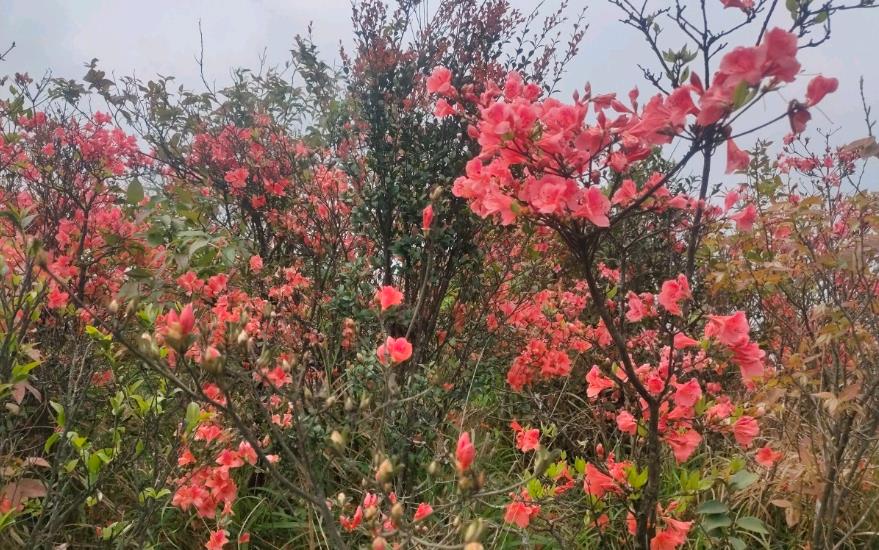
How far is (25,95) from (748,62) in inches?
151

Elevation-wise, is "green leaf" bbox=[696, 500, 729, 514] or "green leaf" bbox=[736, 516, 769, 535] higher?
"green leaf" bbox=[696, 500, 729, 514]

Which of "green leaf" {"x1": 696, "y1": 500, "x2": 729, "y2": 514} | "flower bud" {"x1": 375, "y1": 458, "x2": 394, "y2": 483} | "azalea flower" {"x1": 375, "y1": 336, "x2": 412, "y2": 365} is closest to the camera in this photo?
"flower bud" {"x1": 375, "y1": 458, "x2": 394, "y2": 483}

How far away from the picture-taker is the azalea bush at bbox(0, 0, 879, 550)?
1.29 meters

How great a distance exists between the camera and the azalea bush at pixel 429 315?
50.9 inches

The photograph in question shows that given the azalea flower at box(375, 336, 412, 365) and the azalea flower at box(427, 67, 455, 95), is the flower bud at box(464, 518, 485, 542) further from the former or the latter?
the azalea flower at box(427, 67, 455, 95)

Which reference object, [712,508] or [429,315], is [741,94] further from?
[429,315]

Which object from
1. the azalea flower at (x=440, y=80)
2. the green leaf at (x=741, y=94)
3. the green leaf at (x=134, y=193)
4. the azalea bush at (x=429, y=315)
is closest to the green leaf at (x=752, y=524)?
the azalea bush at (x=429, y=315)

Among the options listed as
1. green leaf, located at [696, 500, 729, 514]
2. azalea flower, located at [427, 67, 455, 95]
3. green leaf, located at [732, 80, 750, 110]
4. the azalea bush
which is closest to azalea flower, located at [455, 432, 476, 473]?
the azalea bush

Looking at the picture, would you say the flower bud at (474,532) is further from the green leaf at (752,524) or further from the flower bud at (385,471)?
the green leaf at (752,524)

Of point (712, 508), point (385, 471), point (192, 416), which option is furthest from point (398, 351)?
point (712, 508)

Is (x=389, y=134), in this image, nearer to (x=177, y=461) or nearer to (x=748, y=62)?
(x=177, y=461)

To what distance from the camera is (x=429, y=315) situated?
2.66 meters

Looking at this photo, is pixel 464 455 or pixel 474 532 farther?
pixel 464 455

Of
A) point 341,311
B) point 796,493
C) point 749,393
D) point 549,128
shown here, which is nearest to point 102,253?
point 341,311
